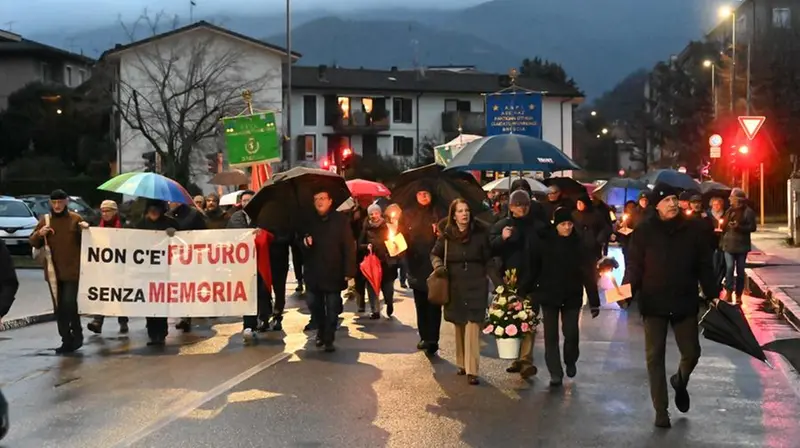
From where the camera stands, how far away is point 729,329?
780cm

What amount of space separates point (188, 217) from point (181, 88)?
37.3 m

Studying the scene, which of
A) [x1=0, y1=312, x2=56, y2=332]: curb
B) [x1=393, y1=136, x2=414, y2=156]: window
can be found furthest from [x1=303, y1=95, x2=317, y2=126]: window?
[x1=0, y1=312, x2=56, y2=332]: curb

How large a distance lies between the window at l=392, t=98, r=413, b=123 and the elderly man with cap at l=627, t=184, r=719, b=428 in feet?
213

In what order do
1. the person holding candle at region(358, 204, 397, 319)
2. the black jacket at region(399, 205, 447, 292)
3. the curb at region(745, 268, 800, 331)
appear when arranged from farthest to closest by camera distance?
the person holding candle at region(358, 204, 397, 319)
the curb at region(745, 268, 800, 331)
the black jacket at region(399, 205, 447, 292)

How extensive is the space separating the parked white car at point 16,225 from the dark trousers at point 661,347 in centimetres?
2190

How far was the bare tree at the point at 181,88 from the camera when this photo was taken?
139 ft

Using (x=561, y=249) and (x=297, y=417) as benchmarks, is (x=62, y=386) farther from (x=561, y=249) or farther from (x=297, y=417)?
(x=561, y=249)

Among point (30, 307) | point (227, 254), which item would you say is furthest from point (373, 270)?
point (30, 307)

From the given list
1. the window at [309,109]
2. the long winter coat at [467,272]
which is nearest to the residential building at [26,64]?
the window at [309,109]

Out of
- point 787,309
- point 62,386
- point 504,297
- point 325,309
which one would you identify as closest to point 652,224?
point 504,297

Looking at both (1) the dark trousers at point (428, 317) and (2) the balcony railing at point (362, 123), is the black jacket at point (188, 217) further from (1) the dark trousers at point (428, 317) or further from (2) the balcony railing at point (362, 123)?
(2) the balcony railing at point (362, 123)

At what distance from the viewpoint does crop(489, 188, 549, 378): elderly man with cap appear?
9.55 m

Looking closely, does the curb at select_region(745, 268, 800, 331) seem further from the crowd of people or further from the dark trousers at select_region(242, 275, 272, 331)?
the dark trousers at select_region(242, 275, 272, 331)

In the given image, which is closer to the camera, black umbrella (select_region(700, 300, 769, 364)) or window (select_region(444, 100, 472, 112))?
black umbrella (select_region(700, 300, 769, 364))
